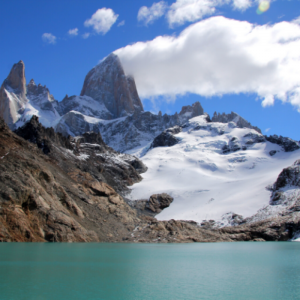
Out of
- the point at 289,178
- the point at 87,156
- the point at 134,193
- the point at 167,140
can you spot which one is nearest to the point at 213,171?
the point at 134,193

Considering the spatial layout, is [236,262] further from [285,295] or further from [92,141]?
[92,141]

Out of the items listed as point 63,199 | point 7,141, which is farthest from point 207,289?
point 7,141

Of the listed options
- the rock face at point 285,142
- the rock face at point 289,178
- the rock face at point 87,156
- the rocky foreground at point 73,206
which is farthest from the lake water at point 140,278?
the rock face at point 285,142

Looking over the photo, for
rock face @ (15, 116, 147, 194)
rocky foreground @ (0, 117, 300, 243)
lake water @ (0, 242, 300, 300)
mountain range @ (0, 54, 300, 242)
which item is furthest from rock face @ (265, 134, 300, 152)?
lake water @ (0, 242, 300, 300)

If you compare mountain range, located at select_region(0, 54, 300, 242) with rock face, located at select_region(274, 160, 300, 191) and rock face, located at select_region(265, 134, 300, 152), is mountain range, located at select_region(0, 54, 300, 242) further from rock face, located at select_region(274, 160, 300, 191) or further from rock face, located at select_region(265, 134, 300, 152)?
rock face, located at select_region(265, 134, 300, 152)

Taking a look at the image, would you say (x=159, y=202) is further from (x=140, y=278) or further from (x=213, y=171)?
(x=140, y=278)

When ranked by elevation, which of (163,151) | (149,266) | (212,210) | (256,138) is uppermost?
(256,138)

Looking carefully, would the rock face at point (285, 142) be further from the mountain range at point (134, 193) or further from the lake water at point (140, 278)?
the lake water at point (140, 278)
